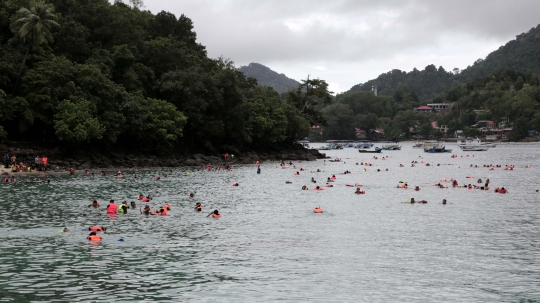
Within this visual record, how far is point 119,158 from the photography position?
297 ft

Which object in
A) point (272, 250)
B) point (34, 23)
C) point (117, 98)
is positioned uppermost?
point (34, 23)

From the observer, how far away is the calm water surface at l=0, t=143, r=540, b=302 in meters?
23.5

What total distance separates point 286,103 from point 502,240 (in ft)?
373

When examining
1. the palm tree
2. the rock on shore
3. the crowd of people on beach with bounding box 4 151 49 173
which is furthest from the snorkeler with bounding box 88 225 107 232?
the palm tree

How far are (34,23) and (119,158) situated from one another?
2404 cm

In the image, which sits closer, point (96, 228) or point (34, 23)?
point (96, 228)

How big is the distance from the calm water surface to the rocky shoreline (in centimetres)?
2337

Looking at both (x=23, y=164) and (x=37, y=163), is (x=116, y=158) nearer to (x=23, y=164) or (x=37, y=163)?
(x=37, y=163)

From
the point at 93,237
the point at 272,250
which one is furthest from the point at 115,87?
the point at 272,250

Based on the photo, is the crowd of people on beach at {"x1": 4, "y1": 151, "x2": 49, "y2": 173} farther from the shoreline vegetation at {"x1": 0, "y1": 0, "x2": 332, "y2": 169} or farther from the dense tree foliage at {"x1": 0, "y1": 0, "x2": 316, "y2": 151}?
the dense tree foliage at {"x1": 0, "y1": 0, "x2": 316, "y2": 151}

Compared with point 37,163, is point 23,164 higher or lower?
lower

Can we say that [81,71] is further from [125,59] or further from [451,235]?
[451,235]

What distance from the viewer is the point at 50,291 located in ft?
74.7

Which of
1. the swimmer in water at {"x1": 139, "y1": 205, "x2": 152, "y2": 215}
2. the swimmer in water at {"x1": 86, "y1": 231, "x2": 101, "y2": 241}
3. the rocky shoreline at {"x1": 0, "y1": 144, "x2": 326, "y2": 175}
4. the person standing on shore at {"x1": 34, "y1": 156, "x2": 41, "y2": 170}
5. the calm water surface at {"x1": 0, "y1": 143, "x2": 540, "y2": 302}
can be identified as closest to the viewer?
the calm water surface at {"x1": 0, "y1": 143, "x2": 540, "y2": 302}
